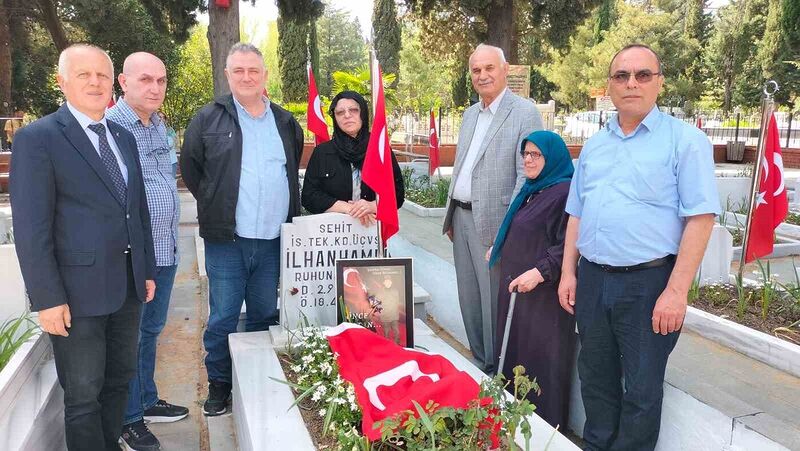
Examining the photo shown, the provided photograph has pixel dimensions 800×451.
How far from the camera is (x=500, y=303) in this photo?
10.8 ft

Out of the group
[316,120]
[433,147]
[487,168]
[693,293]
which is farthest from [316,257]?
[433,147]

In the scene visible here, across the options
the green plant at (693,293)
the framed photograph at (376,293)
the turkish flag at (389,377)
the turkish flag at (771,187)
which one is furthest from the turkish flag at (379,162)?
the turkish flag at (771,187)

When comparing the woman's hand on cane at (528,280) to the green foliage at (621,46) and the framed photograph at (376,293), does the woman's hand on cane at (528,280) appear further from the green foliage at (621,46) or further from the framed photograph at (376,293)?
the green foliage at (621,46)

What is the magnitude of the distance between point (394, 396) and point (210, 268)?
150 cm

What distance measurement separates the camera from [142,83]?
2.84 metres

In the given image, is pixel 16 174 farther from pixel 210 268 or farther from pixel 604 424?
pixel 604 424

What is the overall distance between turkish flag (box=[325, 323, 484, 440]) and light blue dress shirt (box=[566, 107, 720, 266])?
30.9 inches

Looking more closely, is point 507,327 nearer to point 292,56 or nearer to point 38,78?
point 38,78

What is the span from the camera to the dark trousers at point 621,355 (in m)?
2.43

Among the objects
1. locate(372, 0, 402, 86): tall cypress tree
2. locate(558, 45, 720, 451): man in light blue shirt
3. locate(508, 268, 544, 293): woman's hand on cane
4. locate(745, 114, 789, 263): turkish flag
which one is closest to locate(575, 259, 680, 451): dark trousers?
locate(558, 45, 720, 451): man in light blue shirt

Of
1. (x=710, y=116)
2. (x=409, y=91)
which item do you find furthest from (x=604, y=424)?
(x=409, y=91)

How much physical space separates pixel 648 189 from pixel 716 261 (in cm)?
274

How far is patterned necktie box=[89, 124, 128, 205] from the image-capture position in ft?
7.85

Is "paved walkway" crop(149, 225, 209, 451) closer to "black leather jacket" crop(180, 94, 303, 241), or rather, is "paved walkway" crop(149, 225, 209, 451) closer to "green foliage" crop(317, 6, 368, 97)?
"black leather jacket" crop(180, 94, 303, 241)
